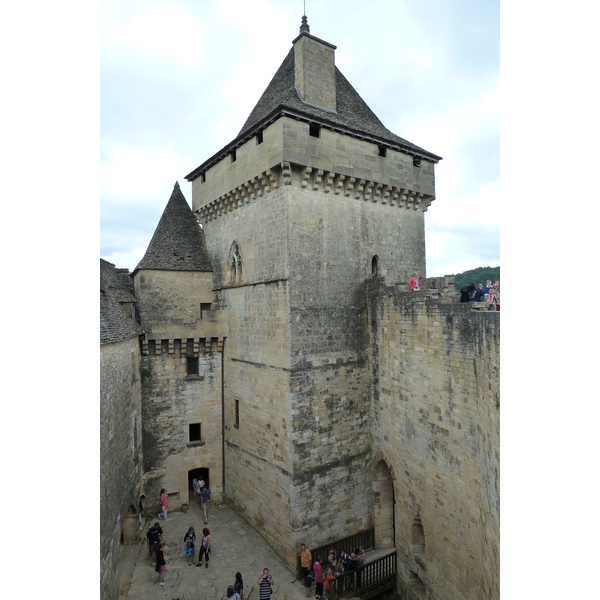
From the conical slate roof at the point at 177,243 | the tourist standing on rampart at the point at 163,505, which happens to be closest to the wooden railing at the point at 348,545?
the tourist standing on rampart at the point at 163,505

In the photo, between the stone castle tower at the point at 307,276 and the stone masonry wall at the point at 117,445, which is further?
the stone castle tower at the point at 307,276

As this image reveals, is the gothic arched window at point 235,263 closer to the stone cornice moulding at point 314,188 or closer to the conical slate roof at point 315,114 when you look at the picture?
the stone cornice moulding at point 314,188

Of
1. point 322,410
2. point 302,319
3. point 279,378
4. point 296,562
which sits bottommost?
point 296,562

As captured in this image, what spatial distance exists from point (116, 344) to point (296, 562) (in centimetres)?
776

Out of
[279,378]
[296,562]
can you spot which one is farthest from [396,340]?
[296,562]

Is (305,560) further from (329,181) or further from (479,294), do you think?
(329,181)

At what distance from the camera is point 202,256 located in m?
15.2

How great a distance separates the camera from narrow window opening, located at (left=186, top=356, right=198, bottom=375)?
14.3 meters

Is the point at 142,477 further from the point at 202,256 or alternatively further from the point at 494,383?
the point at 494,383

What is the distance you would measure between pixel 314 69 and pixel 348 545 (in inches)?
600

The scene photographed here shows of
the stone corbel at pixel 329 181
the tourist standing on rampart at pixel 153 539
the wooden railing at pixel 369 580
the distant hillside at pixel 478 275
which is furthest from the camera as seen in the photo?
the distant hillside at pixel 478 275

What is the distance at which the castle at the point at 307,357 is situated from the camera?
938 centimetres

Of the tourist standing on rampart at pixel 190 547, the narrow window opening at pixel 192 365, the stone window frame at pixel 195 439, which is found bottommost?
the tourist standing on rampart at pixel 190 547

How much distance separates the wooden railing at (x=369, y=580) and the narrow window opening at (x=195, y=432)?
6.76 metres
